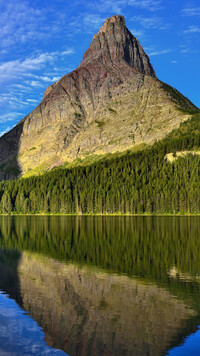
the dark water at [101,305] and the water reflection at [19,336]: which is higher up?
the dark water at [101,305]

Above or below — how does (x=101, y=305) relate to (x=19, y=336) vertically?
above

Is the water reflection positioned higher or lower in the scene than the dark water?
lower

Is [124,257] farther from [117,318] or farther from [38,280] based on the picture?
[117,318]

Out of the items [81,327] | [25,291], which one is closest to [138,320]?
[81,327]

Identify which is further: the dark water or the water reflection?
the dark water

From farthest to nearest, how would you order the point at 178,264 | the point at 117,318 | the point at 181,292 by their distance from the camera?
the point at 178,264, the point at 181,292, the point at 117,318

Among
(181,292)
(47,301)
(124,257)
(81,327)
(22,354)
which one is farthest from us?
(124,257)

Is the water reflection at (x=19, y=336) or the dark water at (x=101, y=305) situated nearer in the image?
the water reflection at (x=19, y=336)

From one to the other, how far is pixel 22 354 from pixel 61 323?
3.81m

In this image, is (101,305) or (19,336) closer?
(19,336)

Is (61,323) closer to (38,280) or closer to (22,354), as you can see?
(22,354)

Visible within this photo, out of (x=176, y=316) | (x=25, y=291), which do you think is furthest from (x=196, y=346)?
(x=25, y=291)

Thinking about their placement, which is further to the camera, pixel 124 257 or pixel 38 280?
pixel 124 257

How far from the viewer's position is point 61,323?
62.8 ft
